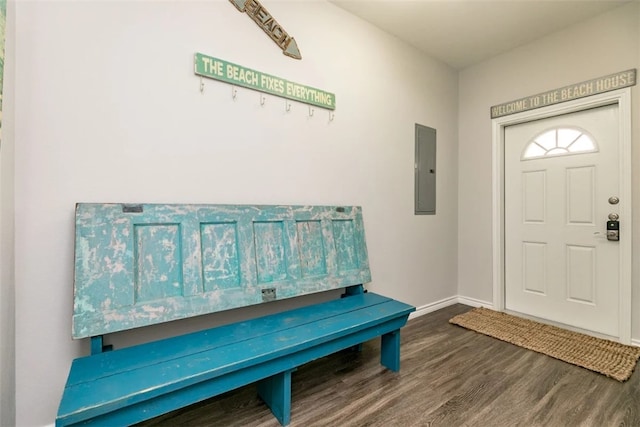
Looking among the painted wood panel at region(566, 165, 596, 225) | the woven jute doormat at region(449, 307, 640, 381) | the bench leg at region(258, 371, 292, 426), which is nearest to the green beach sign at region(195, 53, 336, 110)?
the bench leg at region(258, 371, 292, 426)

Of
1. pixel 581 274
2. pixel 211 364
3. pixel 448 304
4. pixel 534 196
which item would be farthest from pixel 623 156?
pixel 211 364

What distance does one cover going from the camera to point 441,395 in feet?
5.97

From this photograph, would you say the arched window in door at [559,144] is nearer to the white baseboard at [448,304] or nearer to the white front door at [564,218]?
the white front door at [564,218]

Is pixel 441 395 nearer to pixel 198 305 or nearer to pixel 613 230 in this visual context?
pixel 198 305

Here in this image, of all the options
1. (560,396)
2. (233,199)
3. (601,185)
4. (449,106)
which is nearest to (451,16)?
(449,106)

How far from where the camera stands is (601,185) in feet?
8.56

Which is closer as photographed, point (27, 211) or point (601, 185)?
point (27, 211)

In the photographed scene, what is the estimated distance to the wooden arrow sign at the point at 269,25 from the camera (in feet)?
6.56

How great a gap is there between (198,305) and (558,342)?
288 centimetres

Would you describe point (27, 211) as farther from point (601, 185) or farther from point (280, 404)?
point (601, 185)

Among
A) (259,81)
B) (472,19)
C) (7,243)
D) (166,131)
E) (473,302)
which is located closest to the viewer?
(7,243)

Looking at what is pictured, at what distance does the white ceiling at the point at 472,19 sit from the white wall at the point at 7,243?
219 centimetres

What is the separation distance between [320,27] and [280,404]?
2.61 meters

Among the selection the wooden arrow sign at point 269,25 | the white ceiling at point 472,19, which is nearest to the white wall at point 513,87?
the white ceiling at point 472,19
